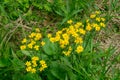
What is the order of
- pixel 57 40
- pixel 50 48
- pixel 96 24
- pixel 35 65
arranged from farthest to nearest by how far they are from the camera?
pixel 50 48
pixel 96 24
pixel 57 40
pixel 35 65

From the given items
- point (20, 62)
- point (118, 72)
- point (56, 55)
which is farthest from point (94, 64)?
point (20, 62)

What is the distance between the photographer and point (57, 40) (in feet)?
8.68

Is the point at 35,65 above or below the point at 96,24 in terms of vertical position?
below

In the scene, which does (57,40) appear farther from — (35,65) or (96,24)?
(96,24)

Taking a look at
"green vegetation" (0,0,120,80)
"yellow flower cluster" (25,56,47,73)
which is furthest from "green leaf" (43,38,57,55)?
"yellow flower cluster" (25,56,47,73)

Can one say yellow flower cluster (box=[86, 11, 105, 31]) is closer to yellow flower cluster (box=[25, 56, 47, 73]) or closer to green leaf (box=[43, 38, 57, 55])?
green leaf (box=[43, 38, 57, 55])

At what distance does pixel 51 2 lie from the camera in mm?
3600

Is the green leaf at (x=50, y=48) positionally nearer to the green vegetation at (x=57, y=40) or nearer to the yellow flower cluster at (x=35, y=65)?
the green vegetation at (x=57, y=40)

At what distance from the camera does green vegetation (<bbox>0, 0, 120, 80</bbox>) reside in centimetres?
273

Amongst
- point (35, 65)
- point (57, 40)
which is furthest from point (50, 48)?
point (35, 65)

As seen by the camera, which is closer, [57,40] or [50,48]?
[57,40]

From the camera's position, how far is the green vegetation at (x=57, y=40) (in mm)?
2732

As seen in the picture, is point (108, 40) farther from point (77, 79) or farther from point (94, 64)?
point (77, 79)

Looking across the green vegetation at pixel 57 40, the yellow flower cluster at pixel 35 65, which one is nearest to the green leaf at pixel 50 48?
the green vegetation at pixel 57 40
